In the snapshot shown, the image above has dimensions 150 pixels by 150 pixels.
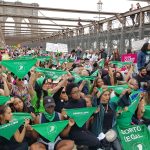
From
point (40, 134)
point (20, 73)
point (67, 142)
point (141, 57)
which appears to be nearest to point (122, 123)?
point (67, 142)

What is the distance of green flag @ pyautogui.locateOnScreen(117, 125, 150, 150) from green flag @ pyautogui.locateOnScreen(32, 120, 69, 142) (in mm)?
1226

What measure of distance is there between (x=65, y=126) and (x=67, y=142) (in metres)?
0.30

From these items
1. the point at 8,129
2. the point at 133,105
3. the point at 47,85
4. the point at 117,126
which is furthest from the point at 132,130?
the point at 8,129

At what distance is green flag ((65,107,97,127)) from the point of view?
5770mm

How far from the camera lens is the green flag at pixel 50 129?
5.40 meters

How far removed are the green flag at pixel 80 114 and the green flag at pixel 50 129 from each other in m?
0.20

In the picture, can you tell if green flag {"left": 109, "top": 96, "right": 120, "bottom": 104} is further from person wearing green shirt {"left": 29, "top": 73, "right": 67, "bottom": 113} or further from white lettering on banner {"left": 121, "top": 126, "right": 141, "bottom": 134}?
person wearing green shirt {"left": 29, "top": 73, "right": 67, "bottom": 113}

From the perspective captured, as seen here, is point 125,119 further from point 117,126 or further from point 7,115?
point 7,115

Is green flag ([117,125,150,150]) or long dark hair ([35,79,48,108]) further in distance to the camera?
long dark hair ([35,79,48,108])

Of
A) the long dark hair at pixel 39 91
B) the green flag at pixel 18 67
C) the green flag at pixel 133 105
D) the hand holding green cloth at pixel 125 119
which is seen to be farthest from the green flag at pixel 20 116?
the green flag at pixel 18 67

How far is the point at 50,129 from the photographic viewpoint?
5480 millimetres

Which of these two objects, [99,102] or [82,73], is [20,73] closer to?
[82,73]

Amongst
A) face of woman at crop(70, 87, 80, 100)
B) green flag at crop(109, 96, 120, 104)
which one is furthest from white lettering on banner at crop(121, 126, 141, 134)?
face of woman at crop(70, 87, 80, 100)

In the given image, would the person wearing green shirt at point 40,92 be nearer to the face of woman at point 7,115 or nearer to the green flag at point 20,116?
the green flag at point 20,116
